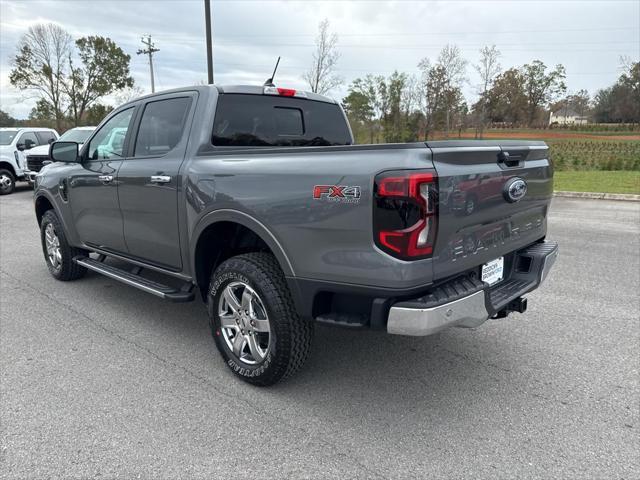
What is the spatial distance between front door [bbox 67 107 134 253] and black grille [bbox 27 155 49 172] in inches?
399

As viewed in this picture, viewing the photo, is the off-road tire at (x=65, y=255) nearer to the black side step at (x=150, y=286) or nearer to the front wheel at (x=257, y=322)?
the black side step at (x=150, y=286)

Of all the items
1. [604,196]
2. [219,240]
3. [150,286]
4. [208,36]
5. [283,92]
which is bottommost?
[604,196]

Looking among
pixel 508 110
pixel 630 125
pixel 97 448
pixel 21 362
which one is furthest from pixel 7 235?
pixel 508 110

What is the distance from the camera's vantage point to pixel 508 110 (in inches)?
1588

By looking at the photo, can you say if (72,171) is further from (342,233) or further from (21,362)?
(342,233)

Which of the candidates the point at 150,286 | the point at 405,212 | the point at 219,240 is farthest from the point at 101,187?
the point at 405,212

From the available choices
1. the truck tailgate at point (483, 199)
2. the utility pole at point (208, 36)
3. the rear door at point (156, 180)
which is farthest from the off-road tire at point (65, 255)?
the utility pole at point (208, 36)

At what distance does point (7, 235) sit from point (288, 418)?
7485mm

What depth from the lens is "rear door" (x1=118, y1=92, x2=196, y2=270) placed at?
11.5 ft

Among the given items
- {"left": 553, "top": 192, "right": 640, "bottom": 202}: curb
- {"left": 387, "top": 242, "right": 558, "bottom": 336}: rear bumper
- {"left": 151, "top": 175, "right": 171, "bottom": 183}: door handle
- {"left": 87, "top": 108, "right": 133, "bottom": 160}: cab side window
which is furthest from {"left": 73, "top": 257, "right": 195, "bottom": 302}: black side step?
{"left": 553, "top": 192, "right": 640, "bottom": 202}: curb

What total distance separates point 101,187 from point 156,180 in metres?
1.05

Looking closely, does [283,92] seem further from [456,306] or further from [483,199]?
[456,306]

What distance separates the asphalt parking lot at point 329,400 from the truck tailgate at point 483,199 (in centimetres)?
91

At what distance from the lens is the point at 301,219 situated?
2.57 metres
